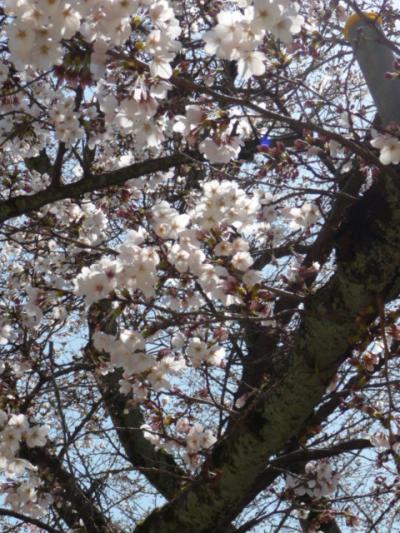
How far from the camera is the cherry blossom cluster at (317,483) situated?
3.70 meters

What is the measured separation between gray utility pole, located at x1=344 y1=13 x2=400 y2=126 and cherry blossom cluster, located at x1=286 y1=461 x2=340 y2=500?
222cm

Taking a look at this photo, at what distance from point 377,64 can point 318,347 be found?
1.17m

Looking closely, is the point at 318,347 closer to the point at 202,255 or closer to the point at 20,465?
the point at 202,255

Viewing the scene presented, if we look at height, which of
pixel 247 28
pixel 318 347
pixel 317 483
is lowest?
pixel 317 483

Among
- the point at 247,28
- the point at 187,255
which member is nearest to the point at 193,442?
the point at 187,255

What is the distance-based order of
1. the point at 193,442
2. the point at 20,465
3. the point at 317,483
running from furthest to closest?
the point at 317,483, the point at 193,442, the point at 20,465

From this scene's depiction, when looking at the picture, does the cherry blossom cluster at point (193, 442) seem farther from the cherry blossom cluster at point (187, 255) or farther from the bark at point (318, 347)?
the cherry blossom cluster at point (187, 255)

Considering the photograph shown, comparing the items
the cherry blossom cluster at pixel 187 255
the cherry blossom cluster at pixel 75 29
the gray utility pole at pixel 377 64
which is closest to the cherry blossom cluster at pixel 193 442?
the cherry blossom cluster at pixel 187 255

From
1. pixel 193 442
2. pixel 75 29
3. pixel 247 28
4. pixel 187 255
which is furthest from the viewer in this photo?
pixel 193 442

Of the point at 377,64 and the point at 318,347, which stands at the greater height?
the point at 377,64

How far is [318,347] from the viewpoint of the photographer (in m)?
2.50

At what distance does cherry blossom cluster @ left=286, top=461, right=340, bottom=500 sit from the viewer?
3.70m

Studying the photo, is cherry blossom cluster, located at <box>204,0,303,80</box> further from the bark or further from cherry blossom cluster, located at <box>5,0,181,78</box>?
the bark

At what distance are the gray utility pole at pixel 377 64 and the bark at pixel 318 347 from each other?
0.28 m
